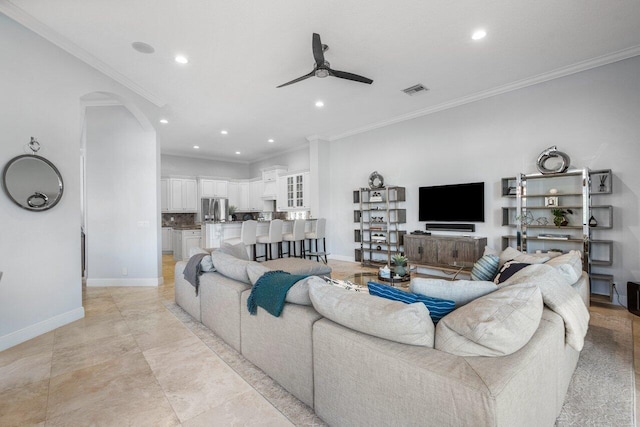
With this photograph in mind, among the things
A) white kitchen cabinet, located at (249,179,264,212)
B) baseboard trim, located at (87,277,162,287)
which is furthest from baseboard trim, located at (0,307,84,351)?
white kitchen cabinet, located at (249,179,264,212)

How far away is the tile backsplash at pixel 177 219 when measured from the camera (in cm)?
885

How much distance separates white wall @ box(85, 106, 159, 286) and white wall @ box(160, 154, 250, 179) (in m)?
4.04

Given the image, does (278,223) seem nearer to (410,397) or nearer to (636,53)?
(410,397)

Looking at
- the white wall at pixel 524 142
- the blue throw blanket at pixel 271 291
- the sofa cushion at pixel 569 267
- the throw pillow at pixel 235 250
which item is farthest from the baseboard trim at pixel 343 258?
the blue throw blanket at pixel 271 291

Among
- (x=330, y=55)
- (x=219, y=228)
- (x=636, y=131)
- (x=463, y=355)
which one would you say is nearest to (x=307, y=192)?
(x=219, y=228)

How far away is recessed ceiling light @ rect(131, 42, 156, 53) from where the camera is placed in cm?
329

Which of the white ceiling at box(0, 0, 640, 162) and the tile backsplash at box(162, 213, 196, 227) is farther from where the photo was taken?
the tile backsplash at box(162, 213, 196, 227)

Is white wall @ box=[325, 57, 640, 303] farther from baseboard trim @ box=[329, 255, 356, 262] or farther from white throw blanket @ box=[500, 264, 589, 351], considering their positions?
white throw blanket @ box=[500, 264, 589, 351]

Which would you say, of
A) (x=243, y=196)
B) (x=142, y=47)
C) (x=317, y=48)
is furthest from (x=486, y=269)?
(x=243, y=196)

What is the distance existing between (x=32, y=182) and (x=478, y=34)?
4.85 meters

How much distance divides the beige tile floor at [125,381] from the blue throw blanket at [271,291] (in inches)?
21.7

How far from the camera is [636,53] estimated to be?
→ 3553 mm

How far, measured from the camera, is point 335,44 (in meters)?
3.37

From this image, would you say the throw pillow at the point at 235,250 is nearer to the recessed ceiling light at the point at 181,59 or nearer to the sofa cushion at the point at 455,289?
the recessed ceiling light at the point at 181,59
